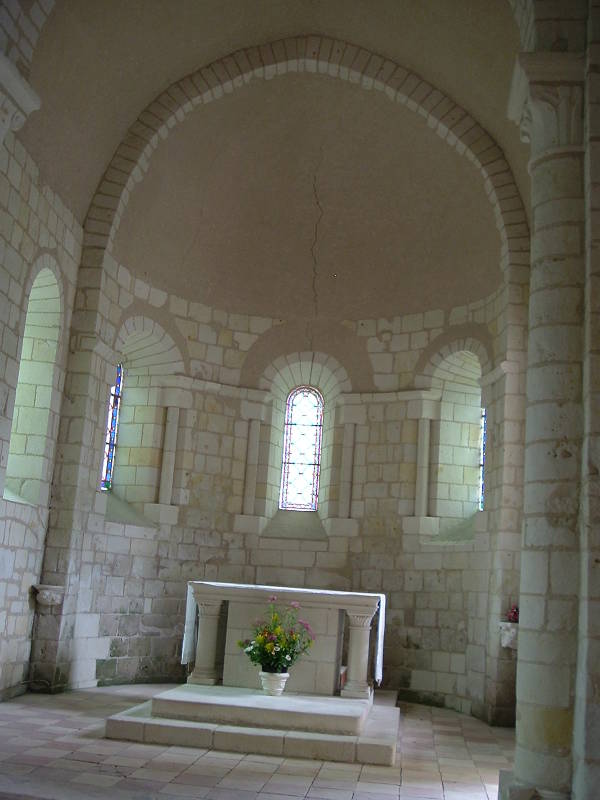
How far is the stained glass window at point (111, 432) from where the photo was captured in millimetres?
12586

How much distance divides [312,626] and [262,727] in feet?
5.02

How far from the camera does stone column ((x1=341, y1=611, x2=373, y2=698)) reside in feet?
29.4

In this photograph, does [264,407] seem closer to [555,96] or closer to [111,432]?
[111,432]

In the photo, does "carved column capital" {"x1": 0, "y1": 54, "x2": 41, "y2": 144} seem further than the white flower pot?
No

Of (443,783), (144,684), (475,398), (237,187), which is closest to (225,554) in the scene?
(144,684)

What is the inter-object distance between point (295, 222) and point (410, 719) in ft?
23.1

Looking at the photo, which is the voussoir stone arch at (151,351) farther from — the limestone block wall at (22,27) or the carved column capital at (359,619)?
the carved column capital at (359,619)

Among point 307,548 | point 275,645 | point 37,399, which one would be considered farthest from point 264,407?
point 275,645

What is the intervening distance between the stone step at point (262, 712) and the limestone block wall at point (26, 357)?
7.87 ft

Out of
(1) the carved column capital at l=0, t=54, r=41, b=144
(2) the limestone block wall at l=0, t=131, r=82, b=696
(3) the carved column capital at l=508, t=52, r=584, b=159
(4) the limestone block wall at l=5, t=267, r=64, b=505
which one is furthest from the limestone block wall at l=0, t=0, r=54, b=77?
(3) the carved column capital at l=508, t=52, r=584, b=159

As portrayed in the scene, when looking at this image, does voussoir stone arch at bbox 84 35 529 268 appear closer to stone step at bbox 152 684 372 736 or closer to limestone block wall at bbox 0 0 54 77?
limestone block wall at bbox 0 0 54 77

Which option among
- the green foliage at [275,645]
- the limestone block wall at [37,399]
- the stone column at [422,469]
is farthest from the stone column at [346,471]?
the limestone block wall at [37,399]

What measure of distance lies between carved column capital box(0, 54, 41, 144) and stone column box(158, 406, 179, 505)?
203 inches

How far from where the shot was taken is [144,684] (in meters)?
11.5
